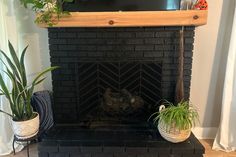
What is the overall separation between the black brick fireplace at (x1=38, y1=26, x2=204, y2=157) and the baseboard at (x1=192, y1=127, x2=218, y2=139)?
1.51 feet

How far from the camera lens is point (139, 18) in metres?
1.81

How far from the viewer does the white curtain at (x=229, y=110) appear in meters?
2.01

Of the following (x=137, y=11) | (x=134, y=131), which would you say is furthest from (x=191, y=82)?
(x=137, y=11)

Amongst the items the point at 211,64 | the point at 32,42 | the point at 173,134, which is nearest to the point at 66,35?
the point at 32,42

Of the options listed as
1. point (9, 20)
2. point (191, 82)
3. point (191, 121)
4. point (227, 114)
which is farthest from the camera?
point (191, 82)

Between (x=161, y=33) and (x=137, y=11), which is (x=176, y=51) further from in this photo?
(x=137, y=11)

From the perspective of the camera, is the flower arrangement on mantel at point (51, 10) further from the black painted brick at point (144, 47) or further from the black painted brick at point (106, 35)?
the black painted brick at point (144, 47)

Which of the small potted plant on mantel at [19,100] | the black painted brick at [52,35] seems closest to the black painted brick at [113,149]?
the small potted plant on mantel at [19,100]

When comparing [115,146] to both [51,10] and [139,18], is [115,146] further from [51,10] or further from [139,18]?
[51,10]

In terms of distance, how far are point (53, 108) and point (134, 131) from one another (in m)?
0.80

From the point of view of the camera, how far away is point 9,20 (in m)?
1.96

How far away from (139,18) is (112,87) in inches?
27.5

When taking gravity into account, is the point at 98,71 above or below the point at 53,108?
above

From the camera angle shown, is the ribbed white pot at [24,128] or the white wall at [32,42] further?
the white wall at [32,42]
